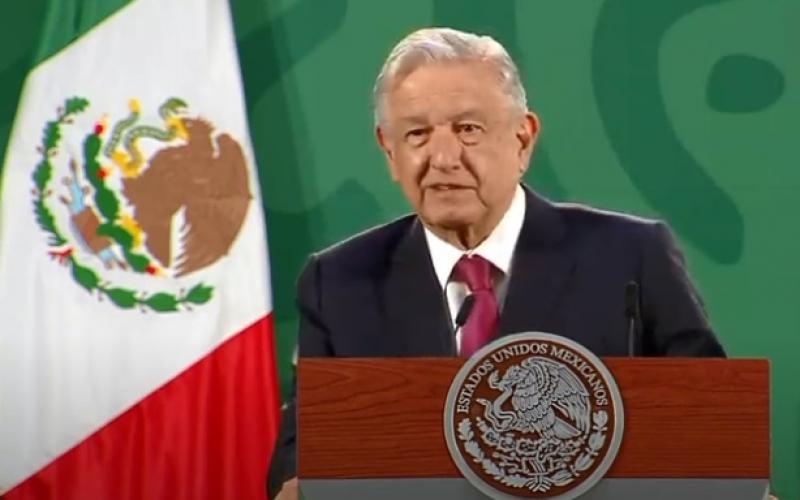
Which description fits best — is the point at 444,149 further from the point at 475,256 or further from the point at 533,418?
the point at 533,418

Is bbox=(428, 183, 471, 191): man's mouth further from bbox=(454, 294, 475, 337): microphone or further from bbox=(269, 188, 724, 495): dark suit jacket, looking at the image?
bbox=(454, 294, 475, 337): microphone

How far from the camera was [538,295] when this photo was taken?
2.62 metres

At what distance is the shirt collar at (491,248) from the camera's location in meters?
2.70

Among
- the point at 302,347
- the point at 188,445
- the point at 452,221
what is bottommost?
the point at 188,445

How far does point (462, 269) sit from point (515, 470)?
86cm

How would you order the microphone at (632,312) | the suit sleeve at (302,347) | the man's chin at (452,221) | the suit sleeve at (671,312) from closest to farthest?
the microphone at (632,312)
the suit sleeve at (302,347)
the suit sleeve at (671,312)
the man's chin at (452,221)

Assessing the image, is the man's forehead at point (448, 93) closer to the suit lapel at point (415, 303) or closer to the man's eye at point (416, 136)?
the man's eye at point (416, 136)

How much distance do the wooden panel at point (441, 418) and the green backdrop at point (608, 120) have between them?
1.74 metres

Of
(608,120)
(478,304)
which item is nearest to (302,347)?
(478,304)

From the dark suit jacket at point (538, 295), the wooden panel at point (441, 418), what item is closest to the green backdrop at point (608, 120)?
the dark suit jacket at point (538, 295)

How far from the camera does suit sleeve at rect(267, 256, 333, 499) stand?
7.88 ft

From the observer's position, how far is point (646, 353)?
252cm

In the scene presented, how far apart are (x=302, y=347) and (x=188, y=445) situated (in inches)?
40.8

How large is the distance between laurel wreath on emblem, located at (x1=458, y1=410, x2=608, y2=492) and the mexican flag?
173cm
